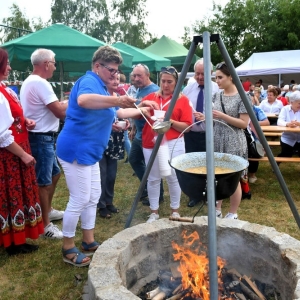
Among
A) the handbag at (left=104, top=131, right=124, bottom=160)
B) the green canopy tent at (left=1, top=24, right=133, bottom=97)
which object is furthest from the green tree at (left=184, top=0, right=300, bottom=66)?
the handbag at (left=104, top=131, right=124, bottom=160)

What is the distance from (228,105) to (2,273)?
9.03 feet

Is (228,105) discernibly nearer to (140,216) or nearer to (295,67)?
(140,216)

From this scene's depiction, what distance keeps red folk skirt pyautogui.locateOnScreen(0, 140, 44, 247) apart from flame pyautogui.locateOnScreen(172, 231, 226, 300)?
1.45 metres

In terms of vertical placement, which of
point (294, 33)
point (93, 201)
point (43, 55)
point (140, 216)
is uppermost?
point (294, 33)

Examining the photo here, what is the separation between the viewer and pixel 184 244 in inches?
105

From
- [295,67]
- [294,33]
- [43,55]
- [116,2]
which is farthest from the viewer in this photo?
Result: [116,2]

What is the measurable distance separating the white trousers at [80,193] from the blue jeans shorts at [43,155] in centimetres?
68

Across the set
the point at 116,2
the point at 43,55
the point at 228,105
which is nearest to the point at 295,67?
the point at 228,105

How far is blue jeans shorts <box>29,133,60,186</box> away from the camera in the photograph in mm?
3314

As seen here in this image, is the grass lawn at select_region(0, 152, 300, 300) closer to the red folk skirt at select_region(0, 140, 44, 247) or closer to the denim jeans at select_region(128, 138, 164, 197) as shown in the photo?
the red folk skirt at select_region(0, 140, 44, 247)

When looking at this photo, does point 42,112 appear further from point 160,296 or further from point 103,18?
point 103,18

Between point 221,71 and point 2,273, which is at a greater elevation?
point 221,71

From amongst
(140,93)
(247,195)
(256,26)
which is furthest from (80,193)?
(256,26)

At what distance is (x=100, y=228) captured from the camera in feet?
12.6
